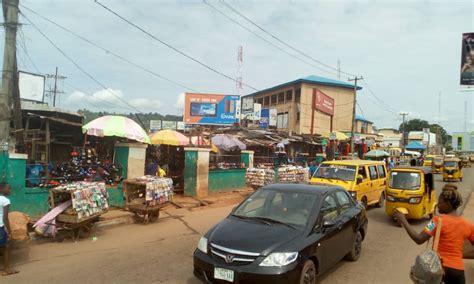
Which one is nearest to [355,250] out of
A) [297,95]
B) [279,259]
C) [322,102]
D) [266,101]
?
[279,259]

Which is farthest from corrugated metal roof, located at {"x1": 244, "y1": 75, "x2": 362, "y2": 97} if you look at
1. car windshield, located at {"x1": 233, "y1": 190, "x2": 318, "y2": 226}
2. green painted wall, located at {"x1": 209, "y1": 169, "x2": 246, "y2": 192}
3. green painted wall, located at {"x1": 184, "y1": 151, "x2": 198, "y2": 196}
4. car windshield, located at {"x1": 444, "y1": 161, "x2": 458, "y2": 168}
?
car windshield, located at {"x1": 233, "y1": 190, "x2": 318, "y2": 226}

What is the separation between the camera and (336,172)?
12.1 metres

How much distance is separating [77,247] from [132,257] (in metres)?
1.61

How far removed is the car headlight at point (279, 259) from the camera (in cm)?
443

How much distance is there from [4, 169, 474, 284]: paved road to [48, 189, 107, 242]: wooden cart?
271 millimetres

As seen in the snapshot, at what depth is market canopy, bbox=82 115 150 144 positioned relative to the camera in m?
11.3

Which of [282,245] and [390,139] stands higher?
[390,139]

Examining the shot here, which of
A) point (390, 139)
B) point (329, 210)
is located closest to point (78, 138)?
point (329, 210)

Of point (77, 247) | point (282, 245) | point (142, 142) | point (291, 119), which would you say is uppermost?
point (291, 119)

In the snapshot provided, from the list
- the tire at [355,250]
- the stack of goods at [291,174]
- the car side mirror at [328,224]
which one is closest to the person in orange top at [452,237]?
the car side mirror at [328,224]

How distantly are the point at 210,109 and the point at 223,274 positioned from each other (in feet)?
109

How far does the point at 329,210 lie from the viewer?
5879mm

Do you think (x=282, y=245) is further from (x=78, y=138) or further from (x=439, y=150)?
(x=439, y=150)

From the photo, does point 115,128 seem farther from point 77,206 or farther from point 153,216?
point 77,206
